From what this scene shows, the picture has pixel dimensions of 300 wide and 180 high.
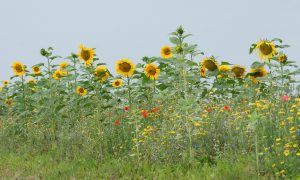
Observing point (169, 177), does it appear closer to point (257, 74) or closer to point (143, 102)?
point (257, 74)

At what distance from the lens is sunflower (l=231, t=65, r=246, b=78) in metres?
9.62

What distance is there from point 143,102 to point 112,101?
5.07 ft

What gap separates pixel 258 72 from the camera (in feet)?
28.8

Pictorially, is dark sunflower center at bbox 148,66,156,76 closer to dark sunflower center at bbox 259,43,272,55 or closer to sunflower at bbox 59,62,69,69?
sunflower at bbox 59,62,69,69

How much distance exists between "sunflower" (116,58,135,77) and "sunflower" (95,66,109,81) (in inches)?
14.4

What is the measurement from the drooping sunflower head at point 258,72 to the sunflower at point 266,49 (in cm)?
61

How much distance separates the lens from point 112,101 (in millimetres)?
9523

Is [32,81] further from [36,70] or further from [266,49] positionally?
[266,49]

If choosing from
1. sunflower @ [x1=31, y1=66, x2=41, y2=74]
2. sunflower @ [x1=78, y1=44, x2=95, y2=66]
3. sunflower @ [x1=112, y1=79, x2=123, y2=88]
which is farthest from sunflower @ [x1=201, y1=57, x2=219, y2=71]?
sunflower @ [x1=31, y1=66, x2=41, y2=74]

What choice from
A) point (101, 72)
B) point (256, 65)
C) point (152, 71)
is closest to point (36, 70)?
point (101, 72)

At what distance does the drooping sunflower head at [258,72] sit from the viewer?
8.74 metres

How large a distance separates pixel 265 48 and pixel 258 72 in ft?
2.70

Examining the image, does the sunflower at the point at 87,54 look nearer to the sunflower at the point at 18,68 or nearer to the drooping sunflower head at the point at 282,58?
the sunflower at the point at 18,68

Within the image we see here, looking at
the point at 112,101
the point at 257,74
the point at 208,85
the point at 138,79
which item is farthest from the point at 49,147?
the point at 257,74
